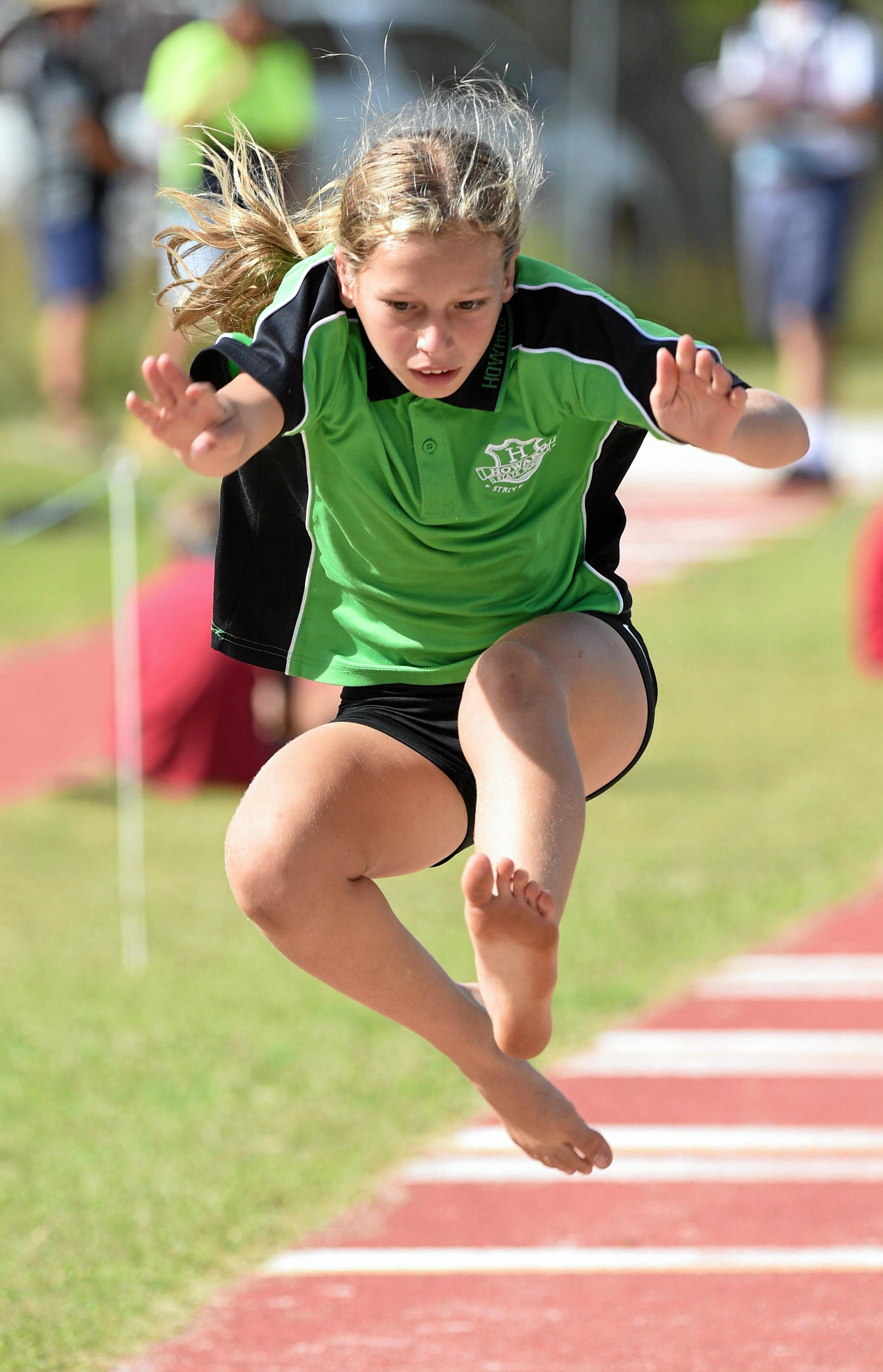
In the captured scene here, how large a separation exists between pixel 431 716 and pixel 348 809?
275 mm

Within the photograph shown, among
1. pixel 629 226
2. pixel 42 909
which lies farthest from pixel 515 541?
pixel 629 226

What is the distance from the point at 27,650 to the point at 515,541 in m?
6.94

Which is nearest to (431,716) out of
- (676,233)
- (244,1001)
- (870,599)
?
(244,1001)

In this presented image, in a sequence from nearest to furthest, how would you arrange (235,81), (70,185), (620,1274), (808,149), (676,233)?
(620,1274) < (235,81) < (808,149) < (70,185) < (676,233)

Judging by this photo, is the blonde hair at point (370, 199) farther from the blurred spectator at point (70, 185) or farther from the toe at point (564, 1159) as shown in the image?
the blurred spectator at point (70, 185)

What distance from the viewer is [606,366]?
130 inches

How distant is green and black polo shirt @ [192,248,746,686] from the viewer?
10.8 feet

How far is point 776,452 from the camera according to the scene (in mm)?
3271

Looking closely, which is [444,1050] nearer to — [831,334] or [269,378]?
[269,378]

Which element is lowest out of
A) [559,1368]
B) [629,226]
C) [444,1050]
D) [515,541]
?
[629,226]

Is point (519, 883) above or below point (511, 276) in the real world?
below

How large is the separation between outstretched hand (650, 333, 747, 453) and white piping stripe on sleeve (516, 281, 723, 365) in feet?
0.30

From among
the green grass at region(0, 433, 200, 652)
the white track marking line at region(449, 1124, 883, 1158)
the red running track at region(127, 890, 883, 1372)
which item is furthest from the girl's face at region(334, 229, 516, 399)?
the green grass at region(0, 433, 200, 652)

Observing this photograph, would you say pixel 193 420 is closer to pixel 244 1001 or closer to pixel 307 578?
pixel 307 578
